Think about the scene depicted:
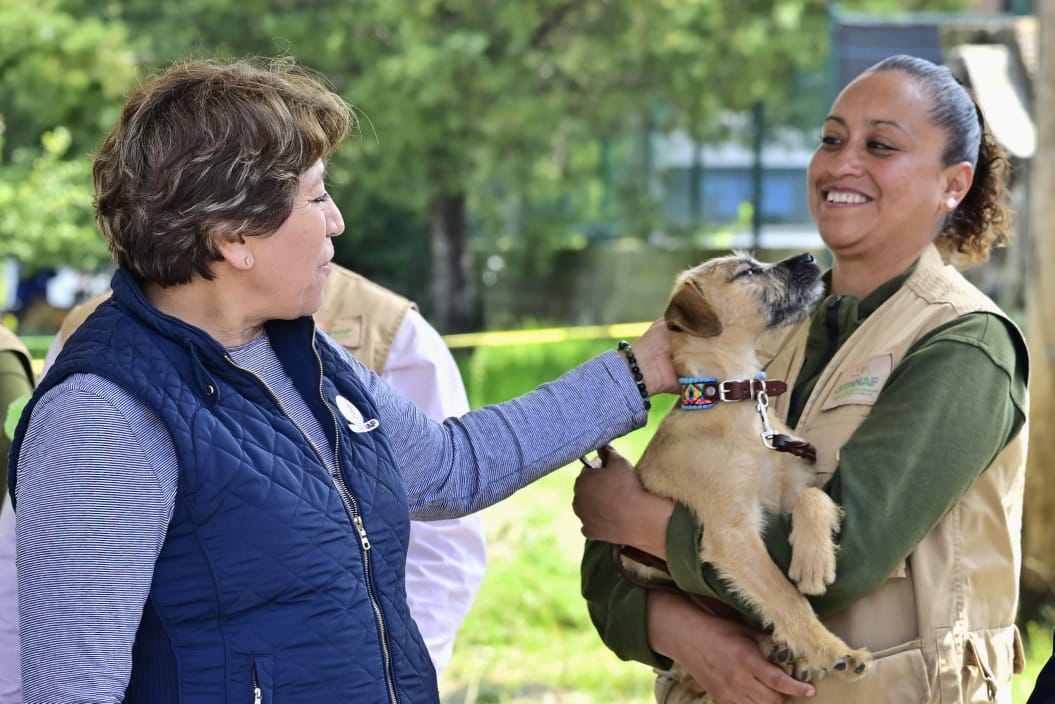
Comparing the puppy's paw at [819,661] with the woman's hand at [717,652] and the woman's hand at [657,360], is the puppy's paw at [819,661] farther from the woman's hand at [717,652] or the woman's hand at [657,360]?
the woman's hand at [657,360]

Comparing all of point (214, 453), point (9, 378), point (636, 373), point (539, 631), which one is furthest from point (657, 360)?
point (539, 631)

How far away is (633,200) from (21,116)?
740cm

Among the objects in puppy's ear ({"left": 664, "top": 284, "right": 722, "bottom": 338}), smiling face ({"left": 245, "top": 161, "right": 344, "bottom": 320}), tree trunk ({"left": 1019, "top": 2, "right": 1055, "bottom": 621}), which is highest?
smiling face ({"left": 245, "top": 161, "right": 344, "bottom": 320})

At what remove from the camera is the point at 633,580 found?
293 centimetres

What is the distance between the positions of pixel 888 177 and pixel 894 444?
2.33 ft

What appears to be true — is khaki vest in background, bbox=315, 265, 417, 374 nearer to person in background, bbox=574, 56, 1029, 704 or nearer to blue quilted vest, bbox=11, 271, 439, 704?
person in background, bbox=574, 56, 1029, 704

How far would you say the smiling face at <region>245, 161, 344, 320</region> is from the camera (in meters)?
2.23

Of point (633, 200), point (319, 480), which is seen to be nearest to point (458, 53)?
point (633, 200)

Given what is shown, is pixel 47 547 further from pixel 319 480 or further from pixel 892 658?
pixel 892 658

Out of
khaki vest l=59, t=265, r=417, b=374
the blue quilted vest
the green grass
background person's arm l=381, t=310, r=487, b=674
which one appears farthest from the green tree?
the blue quilted vest

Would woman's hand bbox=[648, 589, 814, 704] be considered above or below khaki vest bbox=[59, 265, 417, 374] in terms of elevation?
below

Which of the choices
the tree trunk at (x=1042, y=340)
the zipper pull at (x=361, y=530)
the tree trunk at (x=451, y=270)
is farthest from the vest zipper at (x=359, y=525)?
the tree trunk at (x=451, y=270)

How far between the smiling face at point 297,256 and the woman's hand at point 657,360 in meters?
0.81

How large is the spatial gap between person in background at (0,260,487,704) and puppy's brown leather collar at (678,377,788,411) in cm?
66
